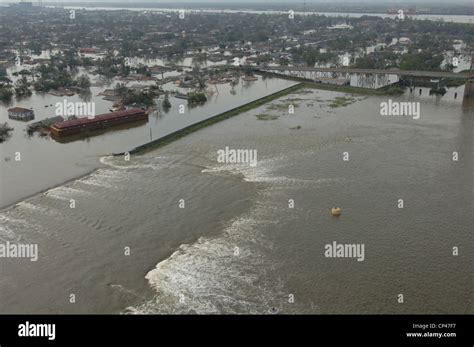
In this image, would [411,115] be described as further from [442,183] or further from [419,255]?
[419,255]

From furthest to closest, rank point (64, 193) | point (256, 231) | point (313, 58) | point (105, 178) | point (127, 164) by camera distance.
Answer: point (313, 58), point (127, 164), point (105, 178), point (64, 193), point (256, 231)

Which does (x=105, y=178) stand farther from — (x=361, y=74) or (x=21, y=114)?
(x=361, y=74)

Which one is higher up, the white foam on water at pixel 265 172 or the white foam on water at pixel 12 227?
the white foam on water at pixel 265 172

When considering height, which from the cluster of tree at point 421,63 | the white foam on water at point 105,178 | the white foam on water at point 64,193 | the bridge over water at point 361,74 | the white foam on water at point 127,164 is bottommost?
the white foam on water at point 64,193

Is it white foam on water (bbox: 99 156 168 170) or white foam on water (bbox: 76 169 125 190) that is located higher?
white foam on water (bbox: 99 156 168 170)

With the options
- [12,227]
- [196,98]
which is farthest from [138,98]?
[12,227]

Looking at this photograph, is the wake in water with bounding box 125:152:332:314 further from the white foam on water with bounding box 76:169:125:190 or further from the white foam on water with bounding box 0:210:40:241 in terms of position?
the white foam on water with bounding box 76:169:125:190

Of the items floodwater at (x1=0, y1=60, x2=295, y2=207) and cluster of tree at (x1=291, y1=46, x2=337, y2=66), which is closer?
floodwater at (x1=0, y1=60, x2=295, y2=207)

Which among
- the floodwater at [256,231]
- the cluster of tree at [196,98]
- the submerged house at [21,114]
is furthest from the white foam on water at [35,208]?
the cluster of tree at [196,98]

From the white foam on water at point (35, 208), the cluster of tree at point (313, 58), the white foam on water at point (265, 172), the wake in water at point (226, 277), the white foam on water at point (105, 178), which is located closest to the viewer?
the wake in water at point (226, 277)

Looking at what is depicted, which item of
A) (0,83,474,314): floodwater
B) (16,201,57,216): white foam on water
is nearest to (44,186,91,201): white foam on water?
(0,83,474,314): floodwater

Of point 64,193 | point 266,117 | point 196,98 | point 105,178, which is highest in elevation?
point 196,98

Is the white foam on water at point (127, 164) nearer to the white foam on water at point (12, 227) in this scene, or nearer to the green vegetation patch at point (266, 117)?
the white foam on water at point (12, 227)
